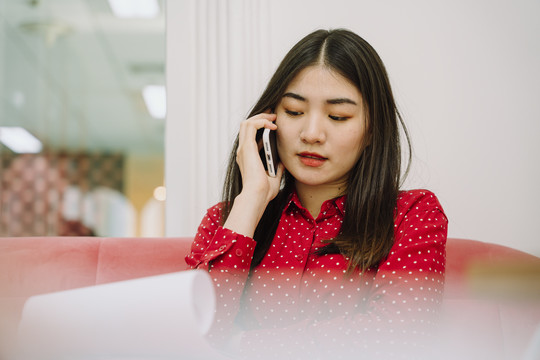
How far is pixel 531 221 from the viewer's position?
1.63 meters

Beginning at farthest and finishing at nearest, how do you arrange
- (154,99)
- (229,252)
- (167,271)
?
(154,99)
(167,271)
(229,252)

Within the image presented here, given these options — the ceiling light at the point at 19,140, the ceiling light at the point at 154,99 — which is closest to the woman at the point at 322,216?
the ceiling light at the point at 19,140

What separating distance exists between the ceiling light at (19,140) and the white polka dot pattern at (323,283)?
262cm

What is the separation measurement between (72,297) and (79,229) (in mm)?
3945

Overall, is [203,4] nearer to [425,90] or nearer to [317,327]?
[425,90]

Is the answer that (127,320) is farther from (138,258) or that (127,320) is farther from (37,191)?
(37,191)

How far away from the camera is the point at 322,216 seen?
1.05 m

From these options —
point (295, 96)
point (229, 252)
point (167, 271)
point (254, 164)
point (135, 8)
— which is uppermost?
point (135, 8)

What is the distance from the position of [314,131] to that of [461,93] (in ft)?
2.81

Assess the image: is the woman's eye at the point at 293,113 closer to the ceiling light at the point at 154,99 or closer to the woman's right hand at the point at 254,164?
the woman's right hand at the point at 254,164

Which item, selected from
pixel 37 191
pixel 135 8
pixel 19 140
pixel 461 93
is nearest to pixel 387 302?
pixel 461 93

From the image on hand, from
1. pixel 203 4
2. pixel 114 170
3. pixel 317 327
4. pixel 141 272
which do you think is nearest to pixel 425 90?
pixel 203 4

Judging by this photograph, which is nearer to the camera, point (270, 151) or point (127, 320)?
point (127, 320)

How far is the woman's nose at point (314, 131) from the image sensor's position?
37.8 inches
